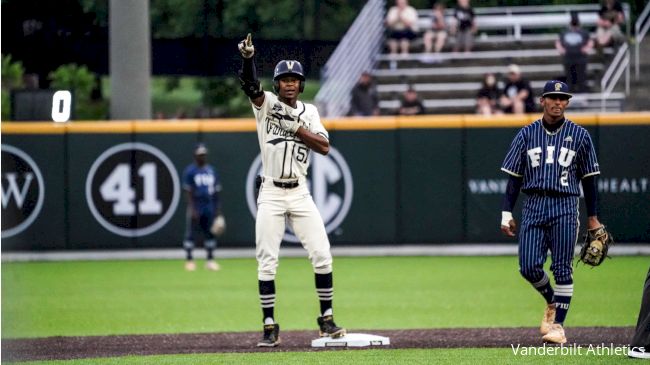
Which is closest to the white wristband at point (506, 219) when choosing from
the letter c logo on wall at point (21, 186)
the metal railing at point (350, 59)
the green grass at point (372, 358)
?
the green grass at point (372, 358)

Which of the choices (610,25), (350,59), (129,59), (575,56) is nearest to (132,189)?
(129,59)

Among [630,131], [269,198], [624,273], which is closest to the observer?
[269,198]

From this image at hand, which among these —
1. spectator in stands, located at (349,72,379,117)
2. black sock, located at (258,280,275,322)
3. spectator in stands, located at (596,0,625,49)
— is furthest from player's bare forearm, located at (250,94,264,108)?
Answer: spectator in stands, located at (596,0,625,49)

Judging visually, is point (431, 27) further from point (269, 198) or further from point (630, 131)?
point (269, 198)

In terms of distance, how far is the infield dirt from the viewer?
10133 mm

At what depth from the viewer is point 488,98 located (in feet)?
76.9

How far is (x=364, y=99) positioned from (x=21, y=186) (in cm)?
686

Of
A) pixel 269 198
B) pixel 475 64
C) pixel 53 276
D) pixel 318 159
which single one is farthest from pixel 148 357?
pixel 475 64

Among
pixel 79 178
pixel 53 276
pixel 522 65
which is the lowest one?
pixel 53 276

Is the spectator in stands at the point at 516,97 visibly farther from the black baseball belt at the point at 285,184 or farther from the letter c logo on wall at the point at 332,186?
the black baseball belt at the point at 285,184

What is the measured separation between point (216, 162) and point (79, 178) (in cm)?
233

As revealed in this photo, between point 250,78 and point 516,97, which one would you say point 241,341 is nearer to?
point 250,78

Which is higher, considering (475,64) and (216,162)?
(475,64)

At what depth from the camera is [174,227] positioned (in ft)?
70.1
